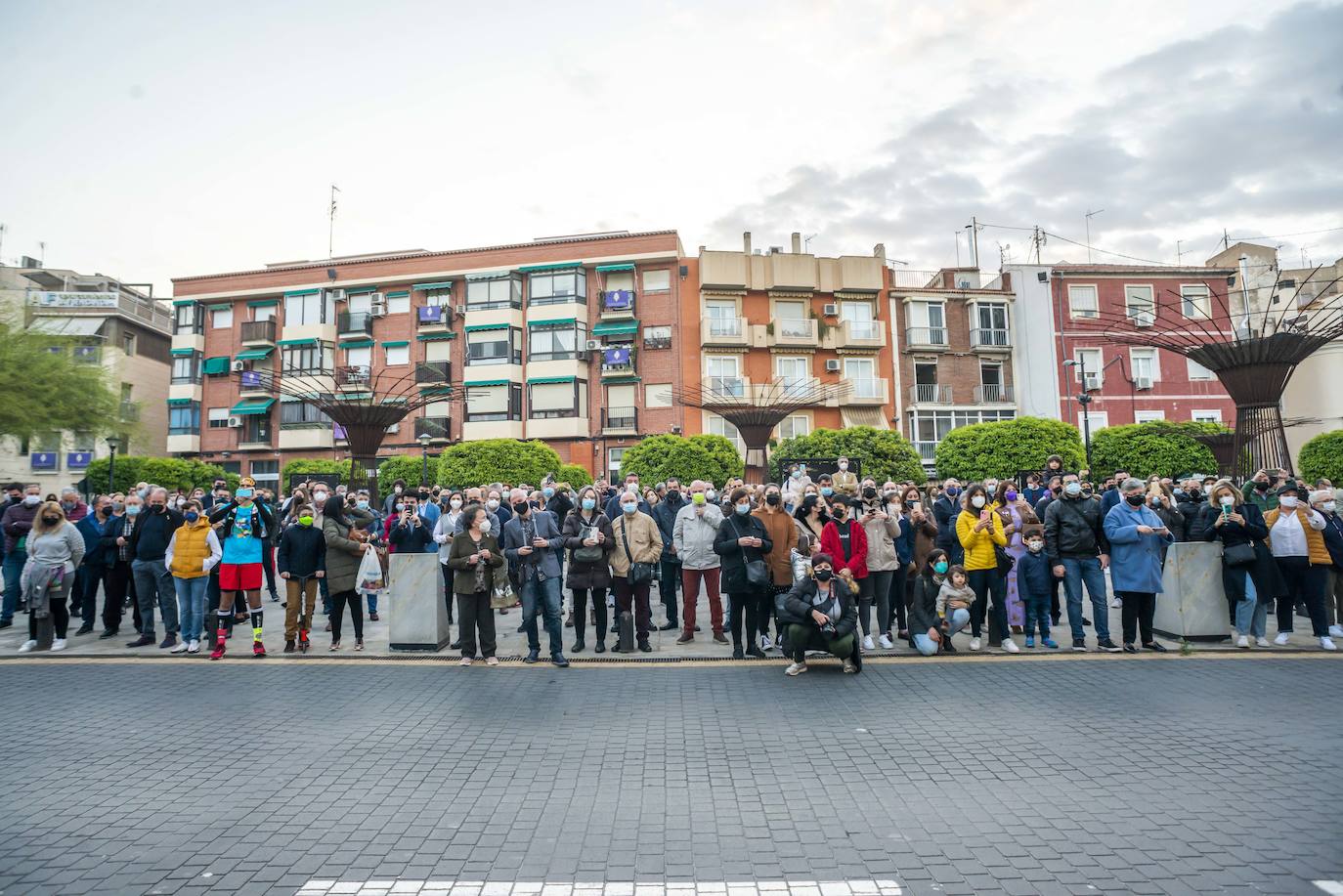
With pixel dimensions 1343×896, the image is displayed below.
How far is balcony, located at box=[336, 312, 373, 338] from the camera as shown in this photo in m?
44.6

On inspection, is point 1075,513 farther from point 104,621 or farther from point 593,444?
point 593,444

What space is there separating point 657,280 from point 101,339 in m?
33.4

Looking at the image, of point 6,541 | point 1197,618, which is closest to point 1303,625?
point 1197,618

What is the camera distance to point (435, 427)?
42562 mm

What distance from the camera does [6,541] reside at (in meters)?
11.3

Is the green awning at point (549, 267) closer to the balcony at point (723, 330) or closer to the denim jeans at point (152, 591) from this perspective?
the balcony at point (723, 330)

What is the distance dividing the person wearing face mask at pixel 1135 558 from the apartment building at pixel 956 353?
113 feet

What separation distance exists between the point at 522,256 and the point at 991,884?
142ft

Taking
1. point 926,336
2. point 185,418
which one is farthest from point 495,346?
point 926,336

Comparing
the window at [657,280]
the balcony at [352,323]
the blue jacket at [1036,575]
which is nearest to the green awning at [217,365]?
the balcony at [352,323]

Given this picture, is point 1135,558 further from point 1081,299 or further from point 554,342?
point 1081,299

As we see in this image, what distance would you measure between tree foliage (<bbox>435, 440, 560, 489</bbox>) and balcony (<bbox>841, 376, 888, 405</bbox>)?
18.4 meters

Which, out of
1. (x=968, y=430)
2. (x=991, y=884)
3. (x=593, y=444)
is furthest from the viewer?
(x=593, y=444)

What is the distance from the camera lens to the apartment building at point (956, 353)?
140 ft
